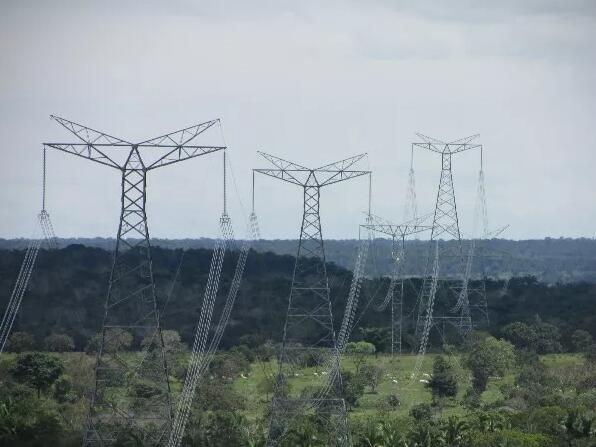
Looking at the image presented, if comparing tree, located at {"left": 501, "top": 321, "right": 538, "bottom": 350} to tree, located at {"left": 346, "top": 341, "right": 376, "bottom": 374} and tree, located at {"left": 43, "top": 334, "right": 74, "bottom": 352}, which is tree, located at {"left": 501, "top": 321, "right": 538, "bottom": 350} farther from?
tree, located at {"left": 43, "top": 334, "right": 74, "bottom": 352}

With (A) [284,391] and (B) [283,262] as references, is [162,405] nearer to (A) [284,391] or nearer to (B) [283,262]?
(A) [284,391]

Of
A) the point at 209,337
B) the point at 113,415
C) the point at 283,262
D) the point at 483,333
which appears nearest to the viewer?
the point at 113,415

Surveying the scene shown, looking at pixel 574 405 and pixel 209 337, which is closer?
pixel 574 405

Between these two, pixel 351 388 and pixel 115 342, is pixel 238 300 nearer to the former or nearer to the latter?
pixel 115 342

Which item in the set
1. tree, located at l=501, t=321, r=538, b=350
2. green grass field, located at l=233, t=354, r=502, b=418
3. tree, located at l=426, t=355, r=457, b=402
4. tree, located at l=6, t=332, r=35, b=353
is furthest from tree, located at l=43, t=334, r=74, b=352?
tree, located at l=426, t=355, r=457, b=402

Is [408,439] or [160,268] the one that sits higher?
[160,268]

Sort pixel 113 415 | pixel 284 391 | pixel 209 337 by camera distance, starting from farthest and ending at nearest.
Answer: pixel 209 337
pixel 284 391
pixel 113 415

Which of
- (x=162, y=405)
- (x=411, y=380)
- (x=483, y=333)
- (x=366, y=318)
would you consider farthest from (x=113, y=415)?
(x=366, y=318)
